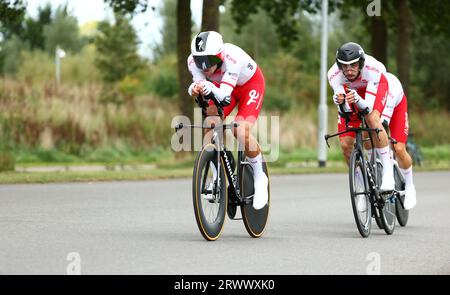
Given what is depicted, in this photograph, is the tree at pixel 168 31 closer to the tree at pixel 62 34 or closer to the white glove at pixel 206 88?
the tree at pixel 62 34

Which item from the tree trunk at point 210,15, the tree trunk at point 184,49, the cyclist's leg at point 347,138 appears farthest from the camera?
the tree trunk at point 184,49

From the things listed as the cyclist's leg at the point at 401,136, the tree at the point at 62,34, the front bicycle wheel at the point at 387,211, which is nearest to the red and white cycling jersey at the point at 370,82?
the front bicycle wheel at the point at 387,211

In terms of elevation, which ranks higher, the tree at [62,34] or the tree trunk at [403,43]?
the tree at [62,34]

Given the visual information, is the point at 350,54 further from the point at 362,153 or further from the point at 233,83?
the point at 233,83

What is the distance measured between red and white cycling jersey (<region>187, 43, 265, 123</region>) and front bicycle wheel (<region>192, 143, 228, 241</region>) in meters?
0.55

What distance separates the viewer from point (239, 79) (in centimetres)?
1003

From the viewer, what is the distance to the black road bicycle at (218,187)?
9336mm

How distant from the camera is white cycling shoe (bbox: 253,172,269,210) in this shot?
10.0 metres

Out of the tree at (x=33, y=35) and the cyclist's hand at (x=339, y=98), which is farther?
the tree at (x=33, y=35)

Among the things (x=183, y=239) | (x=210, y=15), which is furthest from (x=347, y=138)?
(x=210, y=15)

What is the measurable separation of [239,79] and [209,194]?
1.19m

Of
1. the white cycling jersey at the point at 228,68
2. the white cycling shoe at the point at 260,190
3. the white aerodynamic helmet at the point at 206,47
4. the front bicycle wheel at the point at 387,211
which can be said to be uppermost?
the white aerodynamic helmet at the point at 206,47
